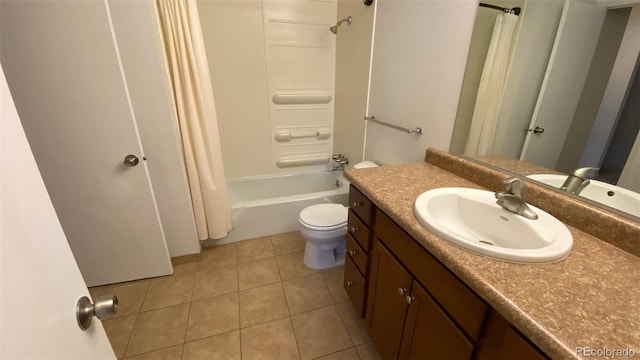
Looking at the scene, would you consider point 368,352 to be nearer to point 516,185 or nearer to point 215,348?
point 215,348

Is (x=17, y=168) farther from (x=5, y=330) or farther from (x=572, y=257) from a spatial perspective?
(x=572, y=257)

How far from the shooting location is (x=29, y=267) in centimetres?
40

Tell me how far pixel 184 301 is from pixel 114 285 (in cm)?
54

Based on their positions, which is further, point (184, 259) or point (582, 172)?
point (184, 259)

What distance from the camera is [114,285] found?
69.0 inches

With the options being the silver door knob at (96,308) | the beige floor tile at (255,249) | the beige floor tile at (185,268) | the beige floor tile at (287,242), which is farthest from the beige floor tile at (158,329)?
the silver door knob at (96,308)

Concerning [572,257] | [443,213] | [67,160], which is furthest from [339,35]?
[572,257]

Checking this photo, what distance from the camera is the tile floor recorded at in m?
1.36

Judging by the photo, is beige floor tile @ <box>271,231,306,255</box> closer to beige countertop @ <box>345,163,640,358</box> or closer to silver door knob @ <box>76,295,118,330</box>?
beige countertop @ <box>345,163,640,358</box>

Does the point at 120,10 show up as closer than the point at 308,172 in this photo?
Yes

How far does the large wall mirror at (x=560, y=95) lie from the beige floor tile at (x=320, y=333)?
1.17 metres

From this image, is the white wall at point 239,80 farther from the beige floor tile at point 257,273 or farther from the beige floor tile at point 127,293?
the beige floor tile at point 127,293

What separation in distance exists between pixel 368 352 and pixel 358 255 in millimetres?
518

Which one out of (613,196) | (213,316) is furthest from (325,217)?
(613,196)
